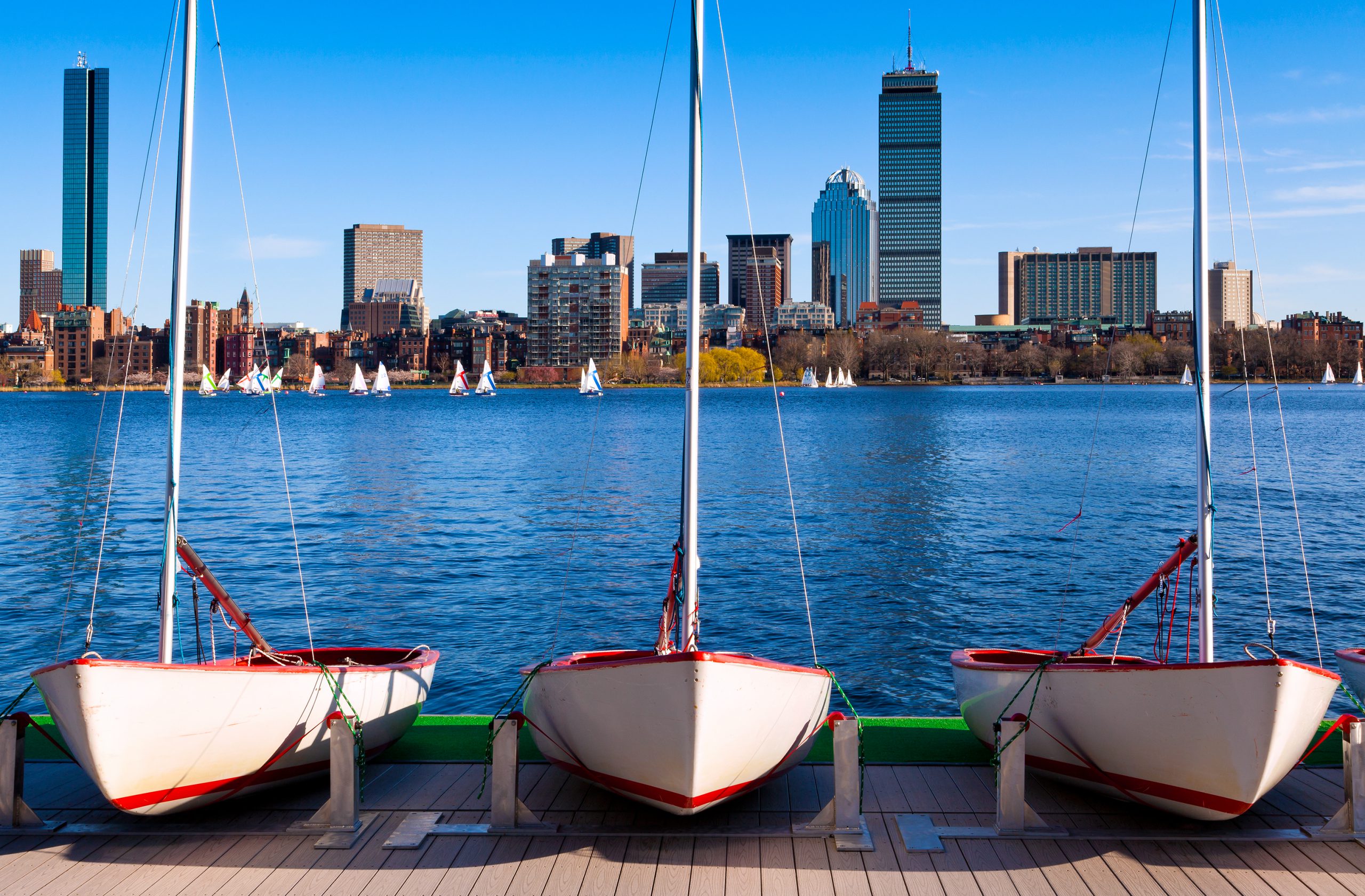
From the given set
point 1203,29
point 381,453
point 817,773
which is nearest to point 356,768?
point 817,773

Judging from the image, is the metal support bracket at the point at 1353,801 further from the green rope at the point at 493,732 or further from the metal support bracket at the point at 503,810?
the green rope at the point at 493,732

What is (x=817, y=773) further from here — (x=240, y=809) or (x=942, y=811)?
(x=240, y=809)

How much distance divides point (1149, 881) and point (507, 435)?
255 ft

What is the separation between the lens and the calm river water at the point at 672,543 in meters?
20.0

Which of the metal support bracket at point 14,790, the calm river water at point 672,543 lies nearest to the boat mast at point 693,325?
the metal support bracket at point 14,790

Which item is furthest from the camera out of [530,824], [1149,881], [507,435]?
[507,435]

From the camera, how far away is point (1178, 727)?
24.9ft

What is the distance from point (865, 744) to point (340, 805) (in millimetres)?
4655

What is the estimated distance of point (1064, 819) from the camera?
26.6 feet

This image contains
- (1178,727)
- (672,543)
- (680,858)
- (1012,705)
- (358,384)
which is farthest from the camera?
(358,384)

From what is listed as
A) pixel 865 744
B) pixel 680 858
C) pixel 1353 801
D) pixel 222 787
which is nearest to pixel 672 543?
pixel 865 744

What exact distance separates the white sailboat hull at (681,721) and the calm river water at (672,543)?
299 inches

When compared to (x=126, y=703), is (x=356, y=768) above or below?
below

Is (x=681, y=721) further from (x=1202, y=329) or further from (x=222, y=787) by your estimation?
(x=1202, y=329)
